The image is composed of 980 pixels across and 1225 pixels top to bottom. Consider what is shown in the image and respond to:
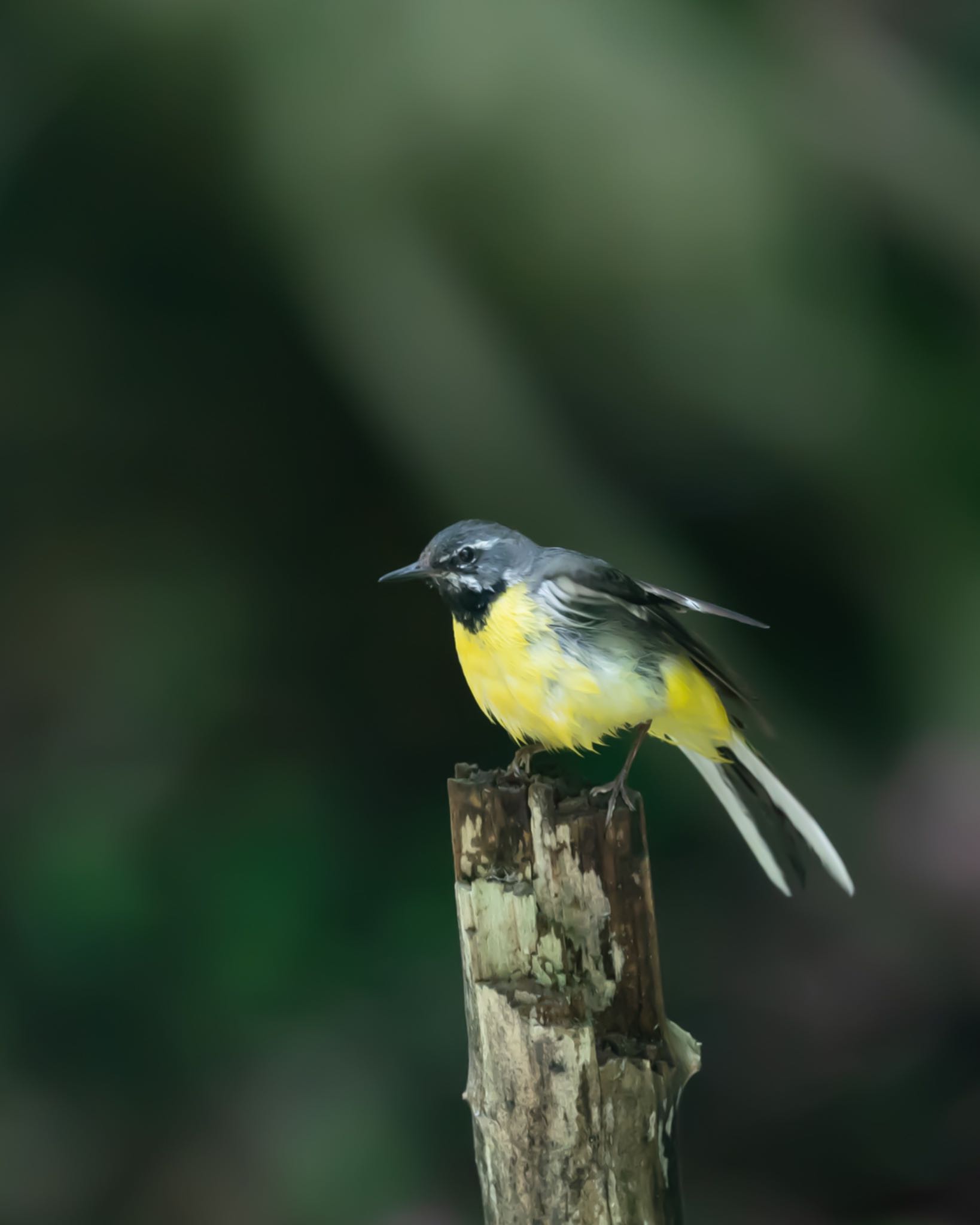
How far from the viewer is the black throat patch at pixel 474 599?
1.71m

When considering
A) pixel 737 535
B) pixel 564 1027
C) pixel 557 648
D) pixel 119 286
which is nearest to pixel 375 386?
pixel 119 286

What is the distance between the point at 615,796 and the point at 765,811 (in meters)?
0.65

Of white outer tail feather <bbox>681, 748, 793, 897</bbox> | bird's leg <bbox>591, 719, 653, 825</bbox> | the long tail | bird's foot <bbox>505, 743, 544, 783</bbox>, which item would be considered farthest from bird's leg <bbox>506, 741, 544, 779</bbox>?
white outer tail feather <bbox>681, 748, 793, 897</bbox>

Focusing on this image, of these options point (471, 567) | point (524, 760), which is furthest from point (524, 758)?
point (471, 567)

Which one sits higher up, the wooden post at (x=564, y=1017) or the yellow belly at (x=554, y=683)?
the yellow belly at (x=554, y=683)

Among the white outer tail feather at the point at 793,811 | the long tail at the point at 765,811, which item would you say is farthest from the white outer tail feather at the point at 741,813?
the white outer tail feather at the point at 793,811

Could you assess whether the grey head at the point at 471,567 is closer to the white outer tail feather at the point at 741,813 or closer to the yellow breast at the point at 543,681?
the yellow breast at the point at 543,681

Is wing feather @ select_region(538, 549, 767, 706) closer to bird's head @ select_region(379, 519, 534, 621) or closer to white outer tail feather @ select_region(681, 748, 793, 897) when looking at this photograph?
bird's head @ select_region(379, 519, 534, 621)

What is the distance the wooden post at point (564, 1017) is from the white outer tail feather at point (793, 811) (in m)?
0.47

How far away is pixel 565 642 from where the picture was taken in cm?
167

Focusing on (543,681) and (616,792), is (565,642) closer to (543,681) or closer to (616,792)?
(543,681)

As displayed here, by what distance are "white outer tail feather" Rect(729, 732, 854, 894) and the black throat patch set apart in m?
0.49

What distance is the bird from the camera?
1654mm

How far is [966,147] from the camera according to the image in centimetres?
246
